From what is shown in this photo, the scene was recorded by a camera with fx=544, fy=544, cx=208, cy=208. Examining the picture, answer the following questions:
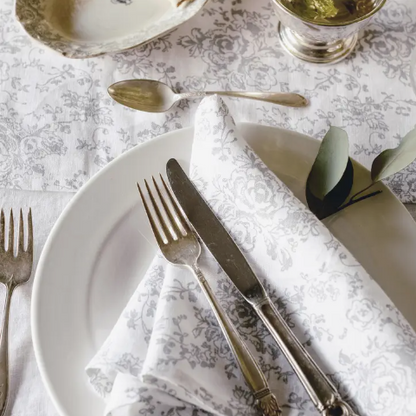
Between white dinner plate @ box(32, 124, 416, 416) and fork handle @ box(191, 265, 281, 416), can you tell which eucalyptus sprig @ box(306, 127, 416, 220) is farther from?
fork handle @ box(191, 265, 281, 416)

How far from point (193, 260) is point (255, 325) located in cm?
9

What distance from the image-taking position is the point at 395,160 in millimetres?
598

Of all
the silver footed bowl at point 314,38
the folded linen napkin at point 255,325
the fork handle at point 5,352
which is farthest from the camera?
the silver footed bowl at point 314,38

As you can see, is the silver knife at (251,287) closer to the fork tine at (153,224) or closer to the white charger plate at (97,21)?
the fork tine at (153,224)

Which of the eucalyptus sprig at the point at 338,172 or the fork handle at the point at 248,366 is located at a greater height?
the eucalyptus sprig at the point at 338,172

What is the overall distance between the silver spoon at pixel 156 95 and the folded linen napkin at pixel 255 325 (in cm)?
18

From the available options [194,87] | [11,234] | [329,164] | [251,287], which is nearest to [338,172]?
[329,164]

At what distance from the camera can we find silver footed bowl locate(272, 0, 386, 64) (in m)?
0.69

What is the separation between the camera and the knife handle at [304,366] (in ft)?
1.47

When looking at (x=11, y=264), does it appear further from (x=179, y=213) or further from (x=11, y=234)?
(x=179, y=213)

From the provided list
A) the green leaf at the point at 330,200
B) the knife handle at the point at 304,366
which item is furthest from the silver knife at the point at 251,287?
the green leaf at the point at 330,200

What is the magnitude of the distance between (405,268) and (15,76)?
0.56 meters

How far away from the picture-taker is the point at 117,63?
0.77 meters

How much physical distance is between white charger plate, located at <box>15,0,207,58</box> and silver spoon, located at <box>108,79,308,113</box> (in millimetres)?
53
